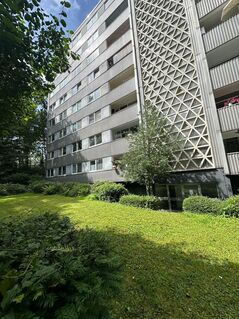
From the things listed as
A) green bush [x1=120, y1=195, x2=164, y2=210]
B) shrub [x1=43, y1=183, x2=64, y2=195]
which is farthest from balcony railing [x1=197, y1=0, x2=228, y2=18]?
shrub [x1=43, y1=183, x2=64, y2=195]

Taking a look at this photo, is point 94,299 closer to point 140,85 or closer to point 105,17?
point 140,85

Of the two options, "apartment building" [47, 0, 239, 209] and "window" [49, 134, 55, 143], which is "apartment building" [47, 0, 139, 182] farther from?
"window" [49, 134, 55, 143]

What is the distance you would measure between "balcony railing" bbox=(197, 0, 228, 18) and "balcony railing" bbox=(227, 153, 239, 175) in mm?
9987

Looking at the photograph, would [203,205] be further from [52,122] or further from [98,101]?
[52,122]

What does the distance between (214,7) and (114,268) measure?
17.3 meters

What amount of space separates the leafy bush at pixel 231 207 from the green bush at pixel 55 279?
867 centimetres

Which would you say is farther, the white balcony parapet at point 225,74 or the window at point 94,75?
the window at point 94,75

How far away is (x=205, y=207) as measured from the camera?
10.6 m

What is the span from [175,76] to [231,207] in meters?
9.92

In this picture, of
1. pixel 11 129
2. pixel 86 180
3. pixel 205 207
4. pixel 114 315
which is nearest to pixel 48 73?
pixel 11 129

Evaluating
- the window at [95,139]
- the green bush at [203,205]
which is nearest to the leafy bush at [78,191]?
the window at [95,139]

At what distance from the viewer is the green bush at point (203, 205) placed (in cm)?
1031

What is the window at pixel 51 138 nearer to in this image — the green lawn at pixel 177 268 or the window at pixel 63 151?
the window at pixel 63 151

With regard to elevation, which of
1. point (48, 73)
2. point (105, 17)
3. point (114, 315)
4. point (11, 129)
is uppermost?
point (105, 17)
